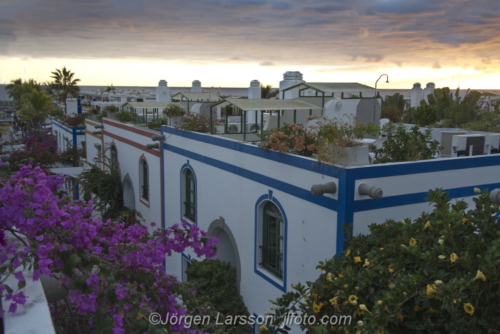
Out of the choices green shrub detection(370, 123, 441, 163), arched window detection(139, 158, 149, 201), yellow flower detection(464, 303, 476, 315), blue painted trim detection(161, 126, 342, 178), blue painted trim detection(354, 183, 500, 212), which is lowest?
arched window detection(139, 158, 149, 201)

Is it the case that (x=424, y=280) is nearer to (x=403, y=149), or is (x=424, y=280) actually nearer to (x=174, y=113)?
(x=403, y=149)

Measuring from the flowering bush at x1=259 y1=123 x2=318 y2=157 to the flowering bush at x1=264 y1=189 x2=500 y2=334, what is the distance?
262 cm

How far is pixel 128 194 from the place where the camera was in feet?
66.3

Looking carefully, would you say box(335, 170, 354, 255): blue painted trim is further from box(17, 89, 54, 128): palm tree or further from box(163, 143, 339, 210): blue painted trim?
box(17, 89, 54, 128): palm tree

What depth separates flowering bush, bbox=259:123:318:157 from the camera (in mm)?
8969

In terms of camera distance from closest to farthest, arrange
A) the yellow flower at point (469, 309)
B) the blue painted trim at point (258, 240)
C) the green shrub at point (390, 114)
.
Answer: the yellow flower at point (469, 309) → the blue painted trim at point (258, 240) → the green shrub at point (390, 114)

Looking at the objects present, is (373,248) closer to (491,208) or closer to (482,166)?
(491,208)

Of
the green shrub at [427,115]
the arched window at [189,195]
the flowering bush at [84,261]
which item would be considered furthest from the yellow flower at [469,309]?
the green shrub at [427,115]

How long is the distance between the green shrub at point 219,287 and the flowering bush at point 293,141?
3.53 metres

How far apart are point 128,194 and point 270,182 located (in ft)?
39.2

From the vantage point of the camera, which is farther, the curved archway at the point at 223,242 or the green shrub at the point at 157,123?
the green shrub at the point at 157,123

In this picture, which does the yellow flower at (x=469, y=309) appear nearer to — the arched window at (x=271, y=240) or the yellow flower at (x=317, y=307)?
the yellow flower at (x=317, y=307)

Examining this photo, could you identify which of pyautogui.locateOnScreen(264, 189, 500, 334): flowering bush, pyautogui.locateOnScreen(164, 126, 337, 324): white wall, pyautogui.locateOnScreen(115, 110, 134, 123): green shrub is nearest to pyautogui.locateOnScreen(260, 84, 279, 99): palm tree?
pyautogui.locateOnScreen(115, 110, 134, 123): green shrub

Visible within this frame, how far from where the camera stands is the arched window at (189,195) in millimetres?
13541
